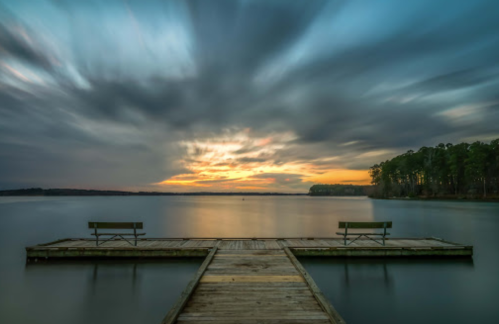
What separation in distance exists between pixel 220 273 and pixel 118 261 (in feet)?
23.5

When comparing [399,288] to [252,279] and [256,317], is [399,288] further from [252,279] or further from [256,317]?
[256,317]

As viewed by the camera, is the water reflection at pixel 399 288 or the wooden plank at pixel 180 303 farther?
the water reflection at pixel 399 288

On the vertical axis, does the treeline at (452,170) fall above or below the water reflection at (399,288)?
above

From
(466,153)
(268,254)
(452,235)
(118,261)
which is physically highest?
(466,153)

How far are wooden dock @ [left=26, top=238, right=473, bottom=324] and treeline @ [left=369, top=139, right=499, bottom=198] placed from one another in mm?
84138

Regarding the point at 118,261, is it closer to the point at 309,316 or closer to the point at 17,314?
the point at 17,314

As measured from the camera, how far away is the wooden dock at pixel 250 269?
17.2ft

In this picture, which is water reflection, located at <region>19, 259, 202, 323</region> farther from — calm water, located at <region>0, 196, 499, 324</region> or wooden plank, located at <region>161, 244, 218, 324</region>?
wooden plank, located at <region>161, 244, 218, 324</region>

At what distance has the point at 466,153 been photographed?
81.2m

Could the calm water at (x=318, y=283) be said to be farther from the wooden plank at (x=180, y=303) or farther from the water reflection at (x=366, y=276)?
the wooden plank at (x=180, y=303)

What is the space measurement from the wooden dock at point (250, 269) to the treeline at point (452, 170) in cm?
8414

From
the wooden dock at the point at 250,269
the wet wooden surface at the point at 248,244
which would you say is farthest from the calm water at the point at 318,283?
the wet wooden surface at the point at 248,244

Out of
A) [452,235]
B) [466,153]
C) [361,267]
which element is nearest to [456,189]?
[466,153]

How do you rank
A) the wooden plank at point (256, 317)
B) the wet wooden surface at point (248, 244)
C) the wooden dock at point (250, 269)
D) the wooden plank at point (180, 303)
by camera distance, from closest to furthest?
the wooden plank at point (180, 303) → the wooden plank at point (256, 317) → the wooden dock at point (250, 269) → the wet wooden surface at point (248, 244)
